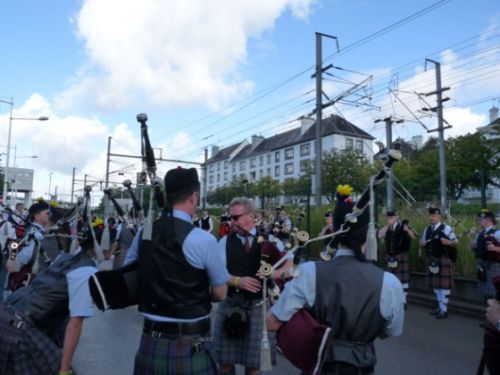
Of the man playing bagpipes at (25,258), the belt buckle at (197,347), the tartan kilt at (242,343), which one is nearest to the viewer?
the belt buckle at (197,347)

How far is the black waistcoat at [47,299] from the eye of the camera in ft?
8.88

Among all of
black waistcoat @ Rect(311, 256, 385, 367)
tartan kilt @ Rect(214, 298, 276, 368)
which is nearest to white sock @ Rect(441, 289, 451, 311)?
tartan kilt @ Rect(214, 298, 276, 368)

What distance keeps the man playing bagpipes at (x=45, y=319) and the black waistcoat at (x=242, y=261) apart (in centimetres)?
130

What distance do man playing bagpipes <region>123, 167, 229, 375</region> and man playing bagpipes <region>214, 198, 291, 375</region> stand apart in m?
1.08

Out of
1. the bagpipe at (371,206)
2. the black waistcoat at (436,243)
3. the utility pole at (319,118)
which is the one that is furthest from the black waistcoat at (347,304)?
the utility pole at (319,118)

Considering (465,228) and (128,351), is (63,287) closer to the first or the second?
(128,351)

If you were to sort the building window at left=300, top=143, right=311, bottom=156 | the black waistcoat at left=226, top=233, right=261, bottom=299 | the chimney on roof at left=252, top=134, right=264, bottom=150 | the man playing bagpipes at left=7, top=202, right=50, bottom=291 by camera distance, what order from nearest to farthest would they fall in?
the black waistcoat at left=226, top=233, right=261, bottom=299
the man playing bagpipes at left=7, top=202, right=50, bottom=291
the building window at left=300, top=143, right=311, bottom=156
the chimney on roof at left=252, top=134, right=264, bottom=150

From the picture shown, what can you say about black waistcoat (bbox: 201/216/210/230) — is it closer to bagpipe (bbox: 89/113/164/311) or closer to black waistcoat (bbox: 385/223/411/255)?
black waistcoat (bbox: 385/223/411/255)

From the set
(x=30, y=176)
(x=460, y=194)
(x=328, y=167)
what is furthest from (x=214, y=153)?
(x=460, y=194)

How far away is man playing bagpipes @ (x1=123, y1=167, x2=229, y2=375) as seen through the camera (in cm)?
237

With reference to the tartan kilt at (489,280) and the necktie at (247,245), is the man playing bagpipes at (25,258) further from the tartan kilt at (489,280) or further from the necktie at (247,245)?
the tartan kilt at (489,280)

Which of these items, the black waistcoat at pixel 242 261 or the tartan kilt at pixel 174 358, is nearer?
the tartan kilt at pixel 174 358

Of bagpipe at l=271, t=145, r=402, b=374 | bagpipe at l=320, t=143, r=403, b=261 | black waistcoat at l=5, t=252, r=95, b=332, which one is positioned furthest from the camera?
black waistcoat at l=5, t=252, r=95, b=332

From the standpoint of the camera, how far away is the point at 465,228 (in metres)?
9.67
